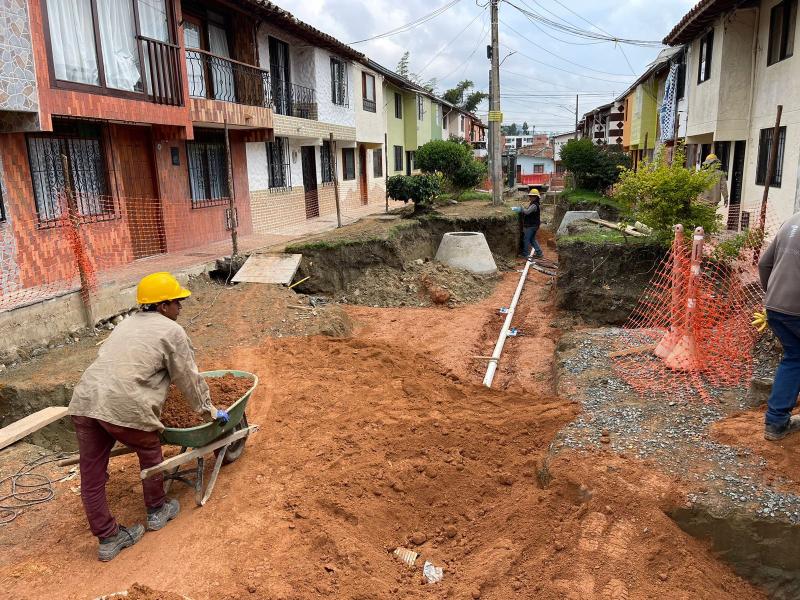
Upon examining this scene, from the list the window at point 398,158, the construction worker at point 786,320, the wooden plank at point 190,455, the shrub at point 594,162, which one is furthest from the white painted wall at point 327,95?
the construction worker at point 786,320

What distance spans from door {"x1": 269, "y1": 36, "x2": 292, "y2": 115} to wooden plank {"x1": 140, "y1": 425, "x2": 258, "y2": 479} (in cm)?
1480

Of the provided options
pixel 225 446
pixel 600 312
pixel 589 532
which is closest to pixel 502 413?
pixel 589 532

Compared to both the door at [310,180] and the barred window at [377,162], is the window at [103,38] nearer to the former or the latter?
the door at [310,180]

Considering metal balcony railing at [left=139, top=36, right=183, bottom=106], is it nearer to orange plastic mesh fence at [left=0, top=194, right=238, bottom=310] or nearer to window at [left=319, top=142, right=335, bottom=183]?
orange plastic mesh fence at [left=0, top=194, right=238, bottom=310]

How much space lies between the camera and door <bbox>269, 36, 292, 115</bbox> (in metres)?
17.8

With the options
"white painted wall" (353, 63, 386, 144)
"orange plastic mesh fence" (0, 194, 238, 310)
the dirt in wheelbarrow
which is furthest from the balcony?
the dirt in wheelbarrow

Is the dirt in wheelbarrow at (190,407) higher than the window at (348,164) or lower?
lower

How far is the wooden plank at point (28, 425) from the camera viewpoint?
5258 millimetres

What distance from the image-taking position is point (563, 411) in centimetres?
587

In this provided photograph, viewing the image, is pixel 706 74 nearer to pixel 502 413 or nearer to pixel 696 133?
pixel 696 133

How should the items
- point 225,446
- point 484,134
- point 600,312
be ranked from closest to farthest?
point 225,446 < point 600,312 < point 484,134

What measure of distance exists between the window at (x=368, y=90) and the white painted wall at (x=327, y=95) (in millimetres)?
1943

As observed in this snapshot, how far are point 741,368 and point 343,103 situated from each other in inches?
764

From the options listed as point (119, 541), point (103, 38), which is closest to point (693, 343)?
point (119, 541)
